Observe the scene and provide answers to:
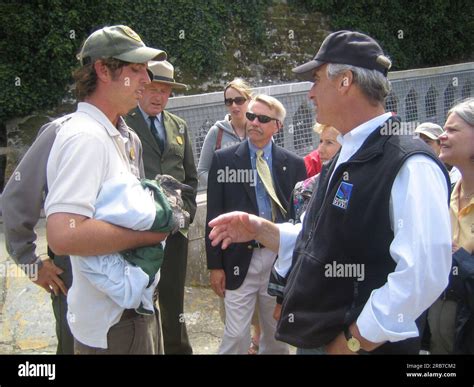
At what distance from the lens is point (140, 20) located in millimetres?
11898

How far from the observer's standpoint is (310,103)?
A: 7.73 m

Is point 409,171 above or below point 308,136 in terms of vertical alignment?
below

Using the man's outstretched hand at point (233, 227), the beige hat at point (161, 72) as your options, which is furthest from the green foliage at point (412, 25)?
the man's outstretched hand at point (233, 227)

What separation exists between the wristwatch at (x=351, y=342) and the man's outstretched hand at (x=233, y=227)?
667 millimetres

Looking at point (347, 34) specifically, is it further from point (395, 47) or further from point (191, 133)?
point (395, 47)

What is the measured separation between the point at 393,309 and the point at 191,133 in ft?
15.3

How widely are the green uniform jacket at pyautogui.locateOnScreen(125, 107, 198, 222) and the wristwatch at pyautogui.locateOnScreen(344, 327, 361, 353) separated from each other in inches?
91.5

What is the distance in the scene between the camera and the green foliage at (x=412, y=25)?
15352 mm

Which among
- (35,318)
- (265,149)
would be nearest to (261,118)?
(265,149)

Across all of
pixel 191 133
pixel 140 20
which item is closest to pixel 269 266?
pixel 191 133

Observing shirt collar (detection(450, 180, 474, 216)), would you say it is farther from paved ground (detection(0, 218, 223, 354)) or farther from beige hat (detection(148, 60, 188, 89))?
paved ground (detection(0, 218, 223, 354))

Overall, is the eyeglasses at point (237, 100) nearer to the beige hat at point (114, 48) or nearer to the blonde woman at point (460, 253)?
the blonde woman at point (460, 253)

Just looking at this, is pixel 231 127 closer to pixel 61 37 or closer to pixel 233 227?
pixel 233 227

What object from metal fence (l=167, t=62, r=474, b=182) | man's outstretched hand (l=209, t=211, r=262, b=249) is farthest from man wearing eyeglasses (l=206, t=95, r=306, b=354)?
metal fence (l=167, t=62, r=474, b=182)
